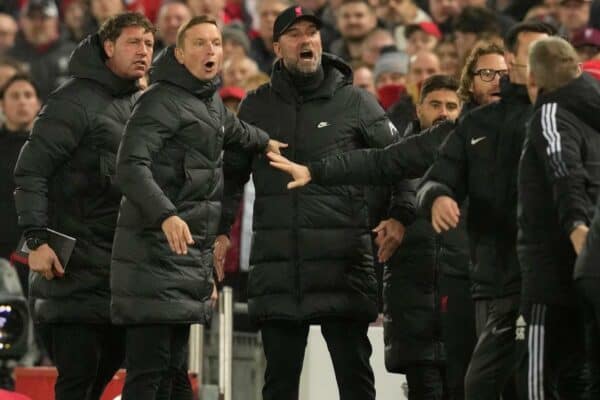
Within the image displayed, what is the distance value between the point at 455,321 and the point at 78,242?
1.95 meters

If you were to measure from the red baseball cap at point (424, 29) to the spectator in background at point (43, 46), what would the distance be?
10.5 ft

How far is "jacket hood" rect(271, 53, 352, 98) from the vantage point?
8.76 m

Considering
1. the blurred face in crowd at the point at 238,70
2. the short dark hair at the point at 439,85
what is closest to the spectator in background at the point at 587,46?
the short dark hair at the point at 439,85

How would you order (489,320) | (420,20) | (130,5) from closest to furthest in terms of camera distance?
(489,320) < (420,20) < (130,5)

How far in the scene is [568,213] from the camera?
698 centimetres

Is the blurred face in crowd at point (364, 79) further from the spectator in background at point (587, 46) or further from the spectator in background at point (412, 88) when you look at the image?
the spectator in background at point (587, 46)

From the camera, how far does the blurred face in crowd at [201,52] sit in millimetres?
8203

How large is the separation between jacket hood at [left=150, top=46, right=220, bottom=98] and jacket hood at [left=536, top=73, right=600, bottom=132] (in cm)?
179

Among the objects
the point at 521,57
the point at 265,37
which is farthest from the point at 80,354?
the point at 265,37

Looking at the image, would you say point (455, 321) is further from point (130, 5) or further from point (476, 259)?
point (130, 5)

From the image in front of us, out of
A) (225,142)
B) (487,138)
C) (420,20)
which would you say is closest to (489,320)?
(487,138)

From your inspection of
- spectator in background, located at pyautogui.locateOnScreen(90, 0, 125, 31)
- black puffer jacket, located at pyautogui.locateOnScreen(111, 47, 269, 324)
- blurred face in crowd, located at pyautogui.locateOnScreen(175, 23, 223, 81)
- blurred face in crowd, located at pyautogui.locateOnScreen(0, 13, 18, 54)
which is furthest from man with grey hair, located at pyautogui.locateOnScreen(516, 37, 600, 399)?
blurred face in crowd, located at pyautogui.locateOnScreen(0, 13, 18, 54)

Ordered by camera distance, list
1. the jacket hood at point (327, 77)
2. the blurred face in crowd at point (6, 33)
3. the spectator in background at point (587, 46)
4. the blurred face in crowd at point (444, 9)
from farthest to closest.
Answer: the blurred face in crowd at point (6, 33), the blurred face in crowd at point (444, 9), the spectator in background at point (587, 46), the jacket hood at point (327, 77)

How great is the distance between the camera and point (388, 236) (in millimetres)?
8578
